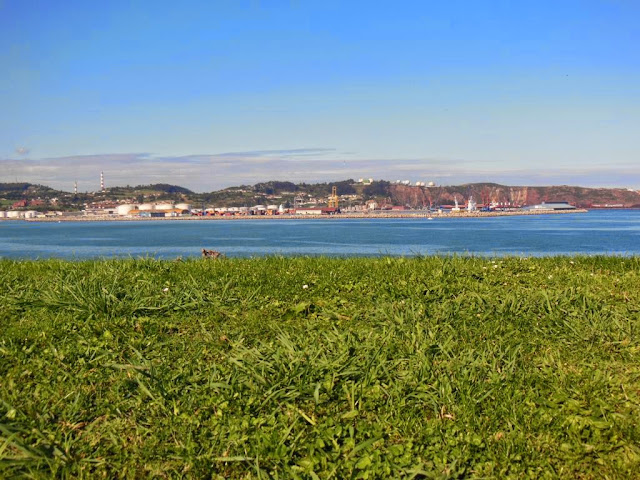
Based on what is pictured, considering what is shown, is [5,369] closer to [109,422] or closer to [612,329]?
[109,422]

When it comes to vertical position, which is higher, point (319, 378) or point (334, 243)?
point (319, 378)

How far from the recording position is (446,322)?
7.21 m

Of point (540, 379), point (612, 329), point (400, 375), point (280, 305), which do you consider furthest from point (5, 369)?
point (612, 329)

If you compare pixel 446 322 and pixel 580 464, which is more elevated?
pixel 446 322

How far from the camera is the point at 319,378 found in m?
5.72

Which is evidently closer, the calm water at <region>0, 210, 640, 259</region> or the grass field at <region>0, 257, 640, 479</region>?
the grass field at <region>0, 257, 640, 479</region>

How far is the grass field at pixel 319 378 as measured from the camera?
4715mm

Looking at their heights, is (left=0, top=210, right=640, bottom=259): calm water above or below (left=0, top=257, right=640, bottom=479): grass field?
below

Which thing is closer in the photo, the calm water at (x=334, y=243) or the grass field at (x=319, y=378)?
the grass field at (x=319, y=378)

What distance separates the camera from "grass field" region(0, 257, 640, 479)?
4.71m

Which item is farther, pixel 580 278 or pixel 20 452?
pixel 580 278

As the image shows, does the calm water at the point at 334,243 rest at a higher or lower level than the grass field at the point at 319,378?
lower

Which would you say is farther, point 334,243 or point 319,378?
point 334,243

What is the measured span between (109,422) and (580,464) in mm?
3666
